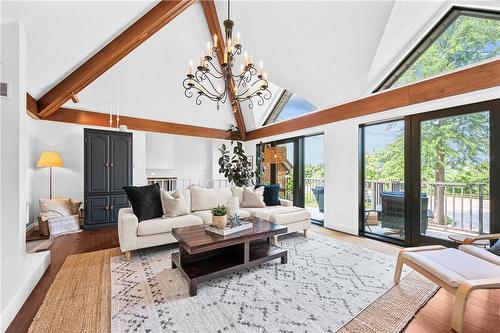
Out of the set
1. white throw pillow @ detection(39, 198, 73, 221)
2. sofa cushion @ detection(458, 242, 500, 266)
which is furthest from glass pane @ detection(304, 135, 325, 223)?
white throw pillow @ detection(39, 198, 73, 221)

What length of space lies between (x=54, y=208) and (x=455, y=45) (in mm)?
7126

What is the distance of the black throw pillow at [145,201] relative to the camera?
3.17 meters

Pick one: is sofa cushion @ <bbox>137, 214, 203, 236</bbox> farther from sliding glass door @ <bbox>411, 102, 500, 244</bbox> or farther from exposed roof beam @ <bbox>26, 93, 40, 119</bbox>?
sliding glass door @ <bbox>411, 102, 500, 244</bbox>

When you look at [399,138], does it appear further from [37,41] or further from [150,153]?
[150,153]

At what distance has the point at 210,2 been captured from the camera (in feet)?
13.2

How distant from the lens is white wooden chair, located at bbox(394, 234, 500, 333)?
1.55m

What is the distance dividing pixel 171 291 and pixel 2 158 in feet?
7.98

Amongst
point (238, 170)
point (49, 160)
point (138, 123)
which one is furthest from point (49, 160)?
point (238, 170)

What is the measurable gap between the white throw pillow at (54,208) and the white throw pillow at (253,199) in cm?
348

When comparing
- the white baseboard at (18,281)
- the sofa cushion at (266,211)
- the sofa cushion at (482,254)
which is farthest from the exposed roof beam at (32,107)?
the sofa cushion at (482,254)

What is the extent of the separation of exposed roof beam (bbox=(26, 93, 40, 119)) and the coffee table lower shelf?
13.0 feet

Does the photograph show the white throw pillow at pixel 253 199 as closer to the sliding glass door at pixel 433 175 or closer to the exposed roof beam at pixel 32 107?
the sliding glass door at pixel 433 175

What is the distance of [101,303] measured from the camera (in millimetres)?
1938

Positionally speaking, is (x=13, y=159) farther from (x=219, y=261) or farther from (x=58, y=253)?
(x=219, y=261)
